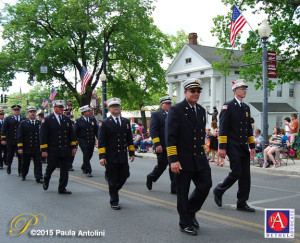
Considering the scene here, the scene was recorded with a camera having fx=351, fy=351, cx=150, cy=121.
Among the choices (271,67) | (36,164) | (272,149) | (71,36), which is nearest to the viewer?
(36,164)

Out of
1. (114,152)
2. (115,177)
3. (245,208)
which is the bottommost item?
(245,208)

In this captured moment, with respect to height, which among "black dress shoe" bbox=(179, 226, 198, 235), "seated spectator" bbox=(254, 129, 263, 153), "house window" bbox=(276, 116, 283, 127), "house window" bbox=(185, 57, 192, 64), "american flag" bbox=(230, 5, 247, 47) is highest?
"house window" bbox=(185, 57, 192, 64)

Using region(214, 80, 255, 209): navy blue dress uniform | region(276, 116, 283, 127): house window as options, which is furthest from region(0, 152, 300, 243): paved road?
region(276, 116, 283, 127): house window

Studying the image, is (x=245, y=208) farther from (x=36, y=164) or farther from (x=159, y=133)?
(x=36, y=164)

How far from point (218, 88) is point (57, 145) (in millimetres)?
30251

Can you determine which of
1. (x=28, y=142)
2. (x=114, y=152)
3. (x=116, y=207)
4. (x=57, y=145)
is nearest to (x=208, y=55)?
(x=28, y=142)

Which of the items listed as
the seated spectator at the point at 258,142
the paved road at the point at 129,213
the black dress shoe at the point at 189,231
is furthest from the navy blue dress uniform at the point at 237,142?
the seated spectator at the point at 258,142

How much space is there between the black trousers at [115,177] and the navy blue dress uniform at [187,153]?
1959 mm

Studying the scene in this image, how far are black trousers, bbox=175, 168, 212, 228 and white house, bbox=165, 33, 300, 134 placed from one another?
31.3m

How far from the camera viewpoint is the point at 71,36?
3309 cm

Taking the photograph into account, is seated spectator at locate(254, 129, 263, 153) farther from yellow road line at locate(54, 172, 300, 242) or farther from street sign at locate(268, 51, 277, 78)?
yellow road line at locate(54, 172, 300, 242)

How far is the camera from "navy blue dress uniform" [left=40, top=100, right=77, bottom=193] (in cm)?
A: 813

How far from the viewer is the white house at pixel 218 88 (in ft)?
119

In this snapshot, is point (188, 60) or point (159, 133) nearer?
point (159, 133)
